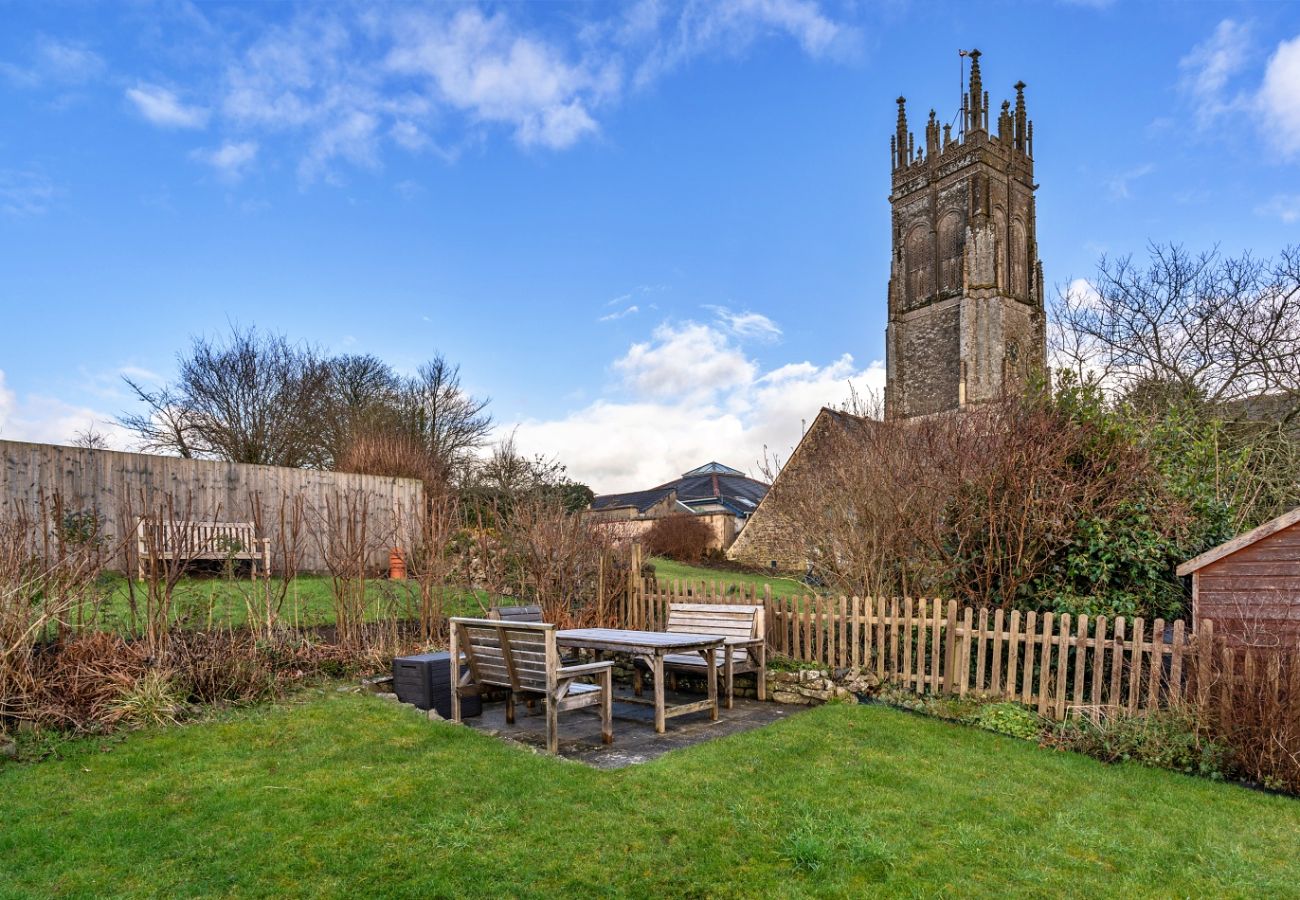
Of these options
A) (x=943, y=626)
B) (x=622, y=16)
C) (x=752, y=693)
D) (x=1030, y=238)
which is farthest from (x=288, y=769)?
(x=1030, y=238)

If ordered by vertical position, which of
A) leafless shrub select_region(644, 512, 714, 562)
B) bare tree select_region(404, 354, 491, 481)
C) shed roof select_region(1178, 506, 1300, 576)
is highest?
bare tree select_region(404, 354, 491, 481)

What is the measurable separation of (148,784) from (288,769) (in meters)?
0.76

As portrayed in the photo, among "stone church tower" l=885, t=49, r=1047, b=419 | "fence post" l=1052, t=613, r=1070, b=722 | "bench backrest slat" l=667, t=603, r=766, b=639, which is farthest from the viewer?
"stone church tower" l=885, t=49, r=1047, b=419

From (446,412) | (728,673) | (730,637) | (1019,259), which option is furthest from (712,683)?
(1019,259)

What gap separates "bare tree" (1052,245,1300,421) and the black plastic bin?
11.0 metres

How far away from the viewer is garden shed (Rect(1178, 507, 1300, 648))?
18.3ft

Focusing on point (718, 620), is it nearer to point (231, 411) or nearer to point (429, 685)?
point (429, 685)

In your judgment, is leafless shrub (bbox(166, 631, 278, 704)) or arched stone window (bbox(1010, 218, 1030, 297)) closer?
leafless shrub (bbox(166, 631, 278, 704))

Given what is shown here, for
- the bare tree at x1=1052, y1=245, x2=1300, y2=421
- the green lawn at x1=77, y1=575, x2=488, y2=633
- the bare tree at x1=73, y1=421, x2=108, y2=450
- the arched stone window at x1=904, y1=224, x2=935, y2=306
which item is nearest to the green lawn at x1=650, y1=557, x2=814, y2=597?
the bare tree at x1=1052, y1=245, x2=1300, y2=421

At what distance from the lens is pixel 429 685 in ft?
21.3

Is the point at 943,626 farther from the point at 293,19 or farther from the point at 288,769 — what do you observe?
the point at 293,19

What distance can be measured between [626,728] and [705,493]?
137ft

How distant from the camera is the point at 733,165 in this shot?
11930 mm

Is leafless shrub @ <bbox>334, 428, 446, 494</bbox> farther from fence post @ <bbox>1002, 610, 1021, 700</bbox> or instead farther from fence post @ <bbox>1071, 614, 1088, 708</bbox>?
fence post @ <bbox>1071, 614, 1088, 708</bbox>
